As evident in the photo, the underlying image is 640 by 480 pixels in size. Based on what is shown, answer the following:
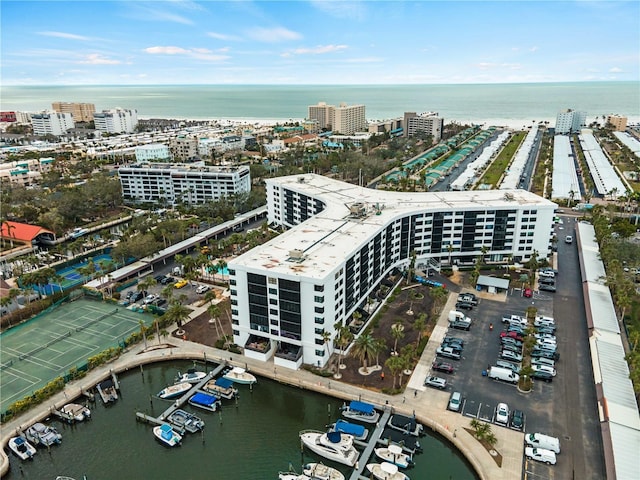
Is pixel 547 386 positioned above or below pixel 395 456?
above

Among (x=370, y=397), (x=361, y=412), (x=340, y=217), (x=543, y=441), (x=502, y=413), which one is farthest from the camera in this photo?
(x=340, y=217)

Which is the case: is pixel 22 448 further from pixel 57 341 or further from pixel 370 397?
pixel 370 397

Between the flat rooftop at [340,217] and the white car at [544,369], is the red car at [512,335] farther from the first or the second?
the flat rooftop at [340,217]

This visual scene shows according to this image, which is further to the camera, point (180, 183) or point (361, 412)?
point (180, 183)

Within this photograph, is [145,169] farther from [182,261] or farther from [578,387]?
[578,387]

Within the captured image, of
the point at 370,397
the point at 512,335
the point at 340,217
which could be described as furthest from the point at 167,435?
the point at 512,335

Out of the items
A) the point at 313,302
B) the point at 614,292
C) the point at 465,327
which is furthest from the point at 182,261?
the point at 614,292
